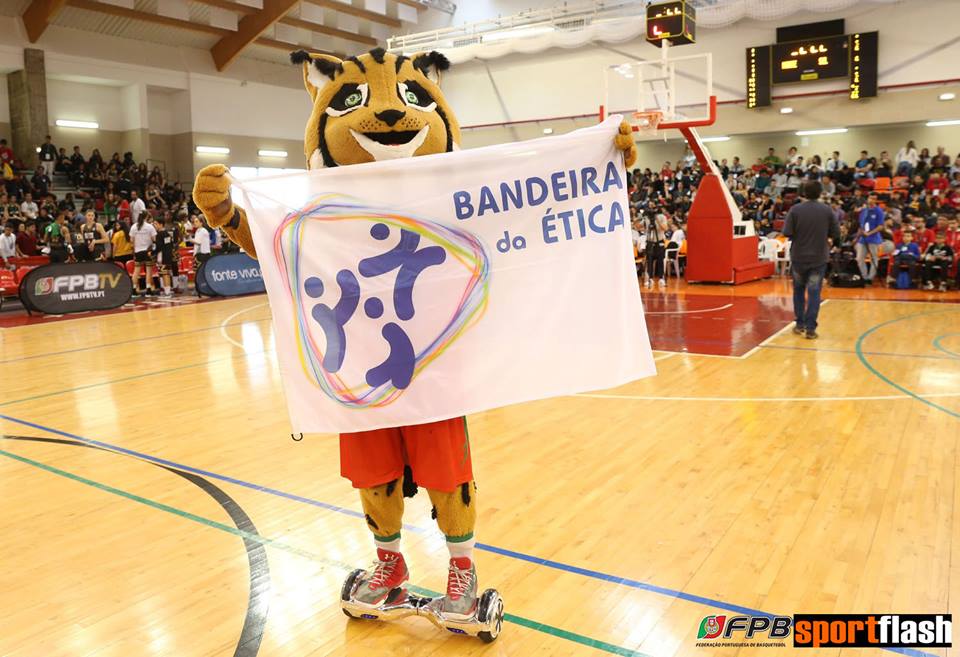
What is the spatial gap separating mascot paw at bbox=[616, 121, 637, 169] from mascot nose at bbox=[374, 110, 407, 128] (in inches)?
29.5

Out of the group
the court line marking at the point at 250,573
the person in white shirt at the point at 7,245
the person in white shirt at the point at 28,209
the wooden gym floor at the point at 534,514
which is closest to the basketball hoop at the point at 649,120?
the wooden gym floor at the point at 534,514

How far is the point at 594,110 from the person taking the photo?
22531 mm

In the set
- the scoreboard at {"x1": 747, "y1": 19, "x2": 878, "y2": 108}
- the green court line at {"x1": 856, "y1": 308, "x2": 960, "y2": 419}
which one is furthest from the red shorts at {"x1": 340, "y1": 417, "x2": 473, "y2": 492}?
the scoreboard at {"x1": 747, "y1": 19, "x2": 878, "y2": 108}

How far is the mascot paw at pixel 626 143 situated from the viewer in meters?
2.57

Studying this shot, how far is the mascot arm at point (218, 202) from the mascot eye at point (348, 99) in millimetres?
435

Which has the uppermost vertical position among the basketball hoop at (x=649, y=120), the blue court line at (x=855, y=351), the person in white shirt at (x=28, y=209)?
the basketball hoop at (x=649, y=120)

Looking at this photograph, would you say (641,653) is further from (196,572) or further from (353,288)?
(196,572)

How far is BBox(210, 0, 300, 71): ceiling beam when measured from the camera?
766 inches

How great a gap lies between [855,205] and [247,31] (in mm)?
16334

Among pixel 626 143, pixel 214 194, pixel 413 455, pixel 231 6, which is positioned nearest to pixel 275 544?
pixel 413 455

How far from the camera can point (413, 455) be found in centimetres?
258

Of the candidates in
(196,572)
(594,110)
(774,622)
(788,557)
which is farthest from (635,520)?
(594,110)

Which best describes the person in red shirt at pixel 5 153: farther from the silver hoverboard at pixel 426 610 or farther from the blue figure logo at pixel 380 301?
the silver hoverboard at pixel 426 610

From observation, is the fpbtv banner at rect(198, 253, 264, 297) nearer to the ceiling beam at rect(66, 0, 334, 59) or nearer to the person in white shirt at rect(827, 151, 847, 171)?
the ceiling beam at rect(66, 0, 334, 59)
